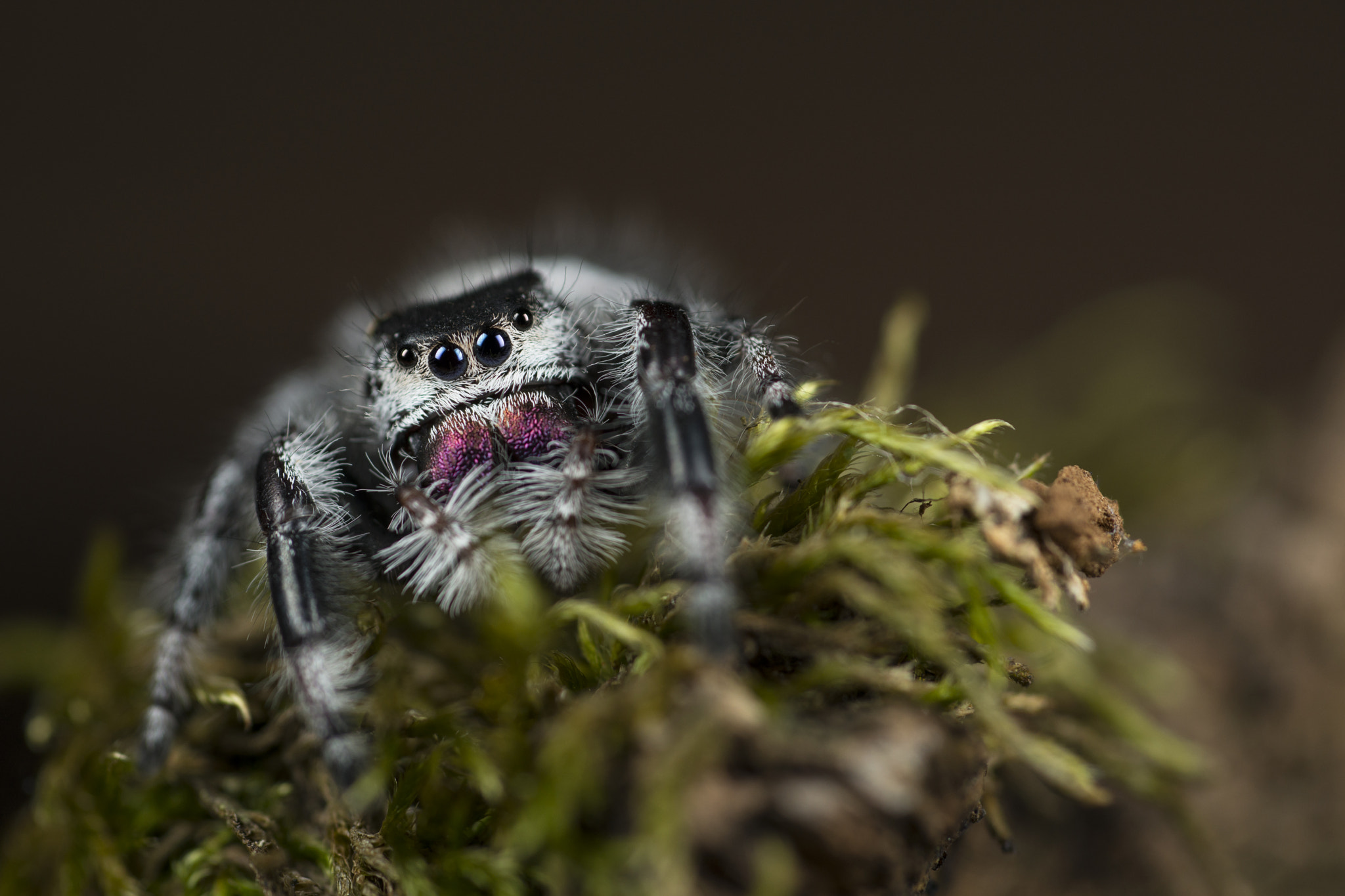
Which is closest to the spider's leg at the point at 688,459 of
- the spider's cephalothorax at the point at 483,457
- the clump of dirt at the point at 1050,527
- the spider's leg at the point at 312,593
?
the spider's cephalothorax at the point at 483,457

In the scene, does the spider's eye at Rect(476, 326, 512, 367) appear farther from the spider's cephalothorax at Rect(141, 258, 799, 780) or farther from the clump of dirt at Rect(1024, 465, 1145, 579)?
the clump of dirt at Rect(1024, 465, 1145, 579)

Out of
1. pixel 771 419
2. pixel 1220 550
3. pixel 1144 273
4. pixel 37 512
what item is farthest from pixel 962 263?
pixel 37 512

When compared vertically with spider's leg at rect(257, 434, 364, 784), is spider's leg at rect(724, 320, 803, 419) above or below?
above

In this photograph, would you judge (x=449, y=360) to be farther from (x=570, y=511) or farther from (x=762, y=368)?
(x=762, y=368)

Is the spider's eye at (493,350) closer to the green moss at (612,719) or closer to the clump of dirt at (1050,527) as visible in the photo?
the green moss at (612,719)

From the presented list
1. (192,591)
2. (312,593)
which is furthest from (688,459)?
(192,591)

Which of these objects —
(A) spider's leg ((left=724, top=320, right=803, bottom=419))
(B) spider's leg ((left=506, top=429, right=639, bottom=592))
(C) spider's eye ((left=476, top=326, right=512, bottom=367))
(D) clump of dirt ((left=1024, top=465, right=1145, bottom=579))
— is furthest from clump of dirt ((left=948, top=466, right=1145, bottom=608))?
(C) spider's eye ((left=476, top=326, right=512, bottom=367))
